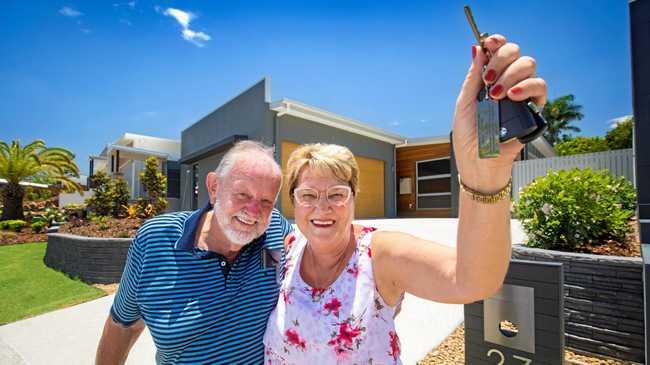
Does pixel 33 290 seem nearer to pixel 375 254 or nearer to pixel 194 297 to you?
pixel 194 297

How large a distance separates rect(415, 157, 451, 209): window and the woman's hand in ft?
52.0

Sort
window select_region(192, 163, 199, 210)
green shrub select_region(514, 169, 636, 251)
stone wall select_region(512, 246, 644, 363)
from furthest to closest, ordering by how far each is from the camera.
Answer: window select_region(192, 163, 199, 210), green shrub select_region(514, 169, 636, 251), stone wall select_region(512, 246, 644, 363)

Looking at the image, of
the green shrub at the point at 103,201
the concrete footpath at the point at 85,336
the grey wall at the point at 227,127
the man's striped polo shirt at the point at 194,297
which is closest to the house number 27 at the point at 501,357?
the concrete footpath at the point at 85,336

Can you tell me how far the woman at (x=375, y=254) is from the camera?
0.85 m

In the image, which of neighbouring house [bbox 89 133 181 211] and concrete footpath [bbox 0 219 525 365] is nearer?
concrete footpath [bbox 0 219 525 365]

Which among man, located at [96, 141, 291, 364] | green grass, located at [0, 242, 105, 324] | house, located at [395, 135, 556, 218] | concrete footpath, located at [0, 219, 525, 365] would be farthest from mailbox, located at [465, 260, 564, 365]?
house, located at [395, 135, 556, 218]

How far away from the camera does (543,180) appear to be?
14.4 feet

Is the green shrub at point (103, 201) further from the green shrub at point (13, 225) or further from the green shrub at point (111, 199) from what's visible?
the green shrub at point (13, 225)

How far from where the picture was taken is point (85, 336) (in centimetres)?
416

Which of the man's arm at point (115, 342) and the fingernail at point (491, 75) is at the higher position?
the fingernail at point (491, 75)

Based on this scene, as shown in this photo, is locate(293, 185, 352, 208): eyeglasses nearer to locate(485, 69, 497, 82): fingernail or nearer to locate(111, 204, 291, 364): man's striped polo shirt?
locate(111, 204, 291, 364): man's striped polo shirt

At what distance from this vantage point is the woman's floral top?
4.17ft

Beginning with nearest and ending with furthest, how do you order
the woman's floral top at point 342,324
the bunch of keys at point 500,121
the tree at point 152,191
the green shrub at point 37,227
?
the bunch of keys at point 500,121 → the woman's floral top at point 342,324 → the tree at point 152,191 → the green shrub at point 37,227

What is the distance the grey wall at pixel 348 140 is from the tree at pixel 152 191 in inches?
169
